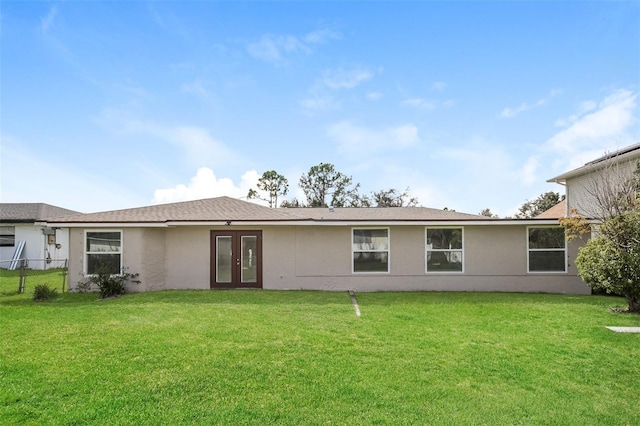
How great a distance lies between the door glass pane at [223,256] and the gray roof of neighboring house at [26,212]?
48.3ft

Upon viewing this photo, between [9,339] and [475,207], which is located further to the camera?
[475,207]

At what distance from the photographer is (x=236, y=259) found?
12.2 meters

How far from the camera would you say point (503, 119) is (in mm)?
14570

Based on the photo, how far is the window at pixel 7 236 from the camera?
20.1 metres

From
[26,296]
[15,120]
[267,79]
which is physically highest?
[267,79]

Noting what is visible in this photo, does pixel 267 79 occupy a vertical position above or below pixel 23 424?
above

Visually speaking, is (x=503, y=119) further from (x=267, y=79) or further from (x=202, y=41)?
(x=202, y=41)

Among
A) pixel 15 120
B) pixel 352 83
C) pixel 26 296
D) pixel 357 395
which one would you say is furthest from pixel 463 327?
pixel 15 120

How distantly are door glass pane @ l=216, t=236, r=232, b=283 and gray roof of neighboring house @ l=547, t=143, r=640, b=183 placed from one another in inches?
510

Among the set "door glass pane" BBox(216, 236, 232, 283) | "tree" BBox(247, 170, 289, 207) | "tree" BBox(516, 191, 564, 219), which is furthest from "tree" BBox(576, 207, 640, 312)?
"tree" BBox(247, 170, 289, 207)

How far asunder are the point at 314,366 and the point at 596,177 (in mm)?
12887

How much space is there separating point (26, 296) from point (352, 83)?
14.3 meters

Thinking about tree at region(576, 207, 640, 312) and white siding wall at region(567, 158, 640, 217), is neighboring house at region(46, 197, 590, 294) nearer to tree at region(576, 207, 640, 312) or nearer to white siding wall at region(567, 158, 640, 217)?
white siding wall at region(567, 158, 640, 217)

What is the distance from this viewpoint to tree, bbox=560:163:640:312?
8609 mm
